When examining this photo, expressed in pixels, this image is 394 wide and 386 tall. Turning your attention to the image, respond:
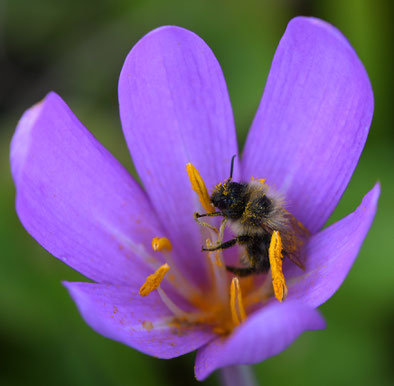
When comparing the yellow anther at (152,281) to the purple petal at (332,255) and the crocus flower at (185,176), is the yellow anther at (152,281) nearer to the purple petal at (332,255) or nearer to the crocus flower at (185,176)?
the crocus flower at (185,176)

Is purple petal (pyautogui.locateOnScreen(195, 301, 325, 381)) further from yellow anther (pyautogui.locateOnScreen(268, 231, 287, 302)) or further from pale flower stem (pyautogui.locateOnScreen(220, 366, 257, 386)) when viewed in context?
pale flower stem (pyautogui.locateOnScreen(220, 366, 257, 386))

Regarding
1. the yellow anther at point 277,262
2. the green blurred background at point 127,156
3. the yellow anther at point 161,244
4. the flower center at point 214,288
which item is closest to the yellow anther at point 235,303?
the flower center at point 214,288

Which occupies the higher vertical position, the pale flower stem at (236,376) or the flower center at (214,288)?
the flower center at (214,288)

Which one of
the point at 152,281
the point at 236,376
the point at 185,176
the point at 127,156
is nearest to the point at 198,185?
the point at 185,176

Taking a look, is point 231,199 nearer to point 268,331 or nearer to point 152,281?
point 152,281

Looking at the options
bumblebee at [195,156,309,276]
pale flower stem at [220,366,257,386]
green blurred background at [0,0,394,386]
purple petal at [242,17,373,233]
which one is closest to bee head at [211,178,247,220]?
bumblebee at [195,156,309,276]
